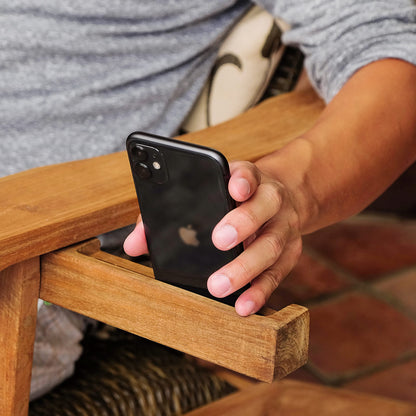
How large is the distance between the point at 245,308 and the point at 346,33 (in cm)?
47

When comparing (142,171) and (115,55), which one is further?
(115,55)

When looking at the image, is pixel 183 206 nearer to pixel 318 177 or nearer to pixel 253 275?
pixel 253 275

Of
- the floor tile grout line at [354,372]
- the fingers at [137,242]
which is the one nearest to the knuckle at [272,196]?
the fingers at [137,242]

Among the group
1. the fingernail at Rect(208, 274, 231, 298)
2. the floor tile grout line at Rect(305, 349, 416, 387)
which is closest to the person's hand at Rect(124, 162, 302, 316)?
the fingernail at Rect(208, 274, 231, 298)

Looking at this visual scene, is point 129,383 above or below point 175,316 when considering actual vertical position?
below

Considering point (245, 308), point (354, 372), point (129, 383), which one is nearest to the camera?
point (245, 308)

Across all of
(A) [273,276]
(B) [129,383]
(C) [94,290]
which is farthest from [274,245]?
(B) [129,383]

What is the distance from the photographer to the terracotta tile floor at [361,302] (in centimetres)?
170

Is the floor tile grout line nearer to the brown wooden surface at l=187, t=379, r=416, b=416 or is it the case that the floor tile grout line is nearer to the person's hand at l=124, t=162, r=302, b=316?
the brown wooden surface at l=187, t=379, r=416, b=416

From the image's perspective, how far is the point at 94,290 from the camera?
0.59 meters

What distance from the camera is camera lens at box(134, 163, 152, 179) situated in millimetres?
534

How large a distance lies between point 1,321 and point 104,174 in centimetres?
17

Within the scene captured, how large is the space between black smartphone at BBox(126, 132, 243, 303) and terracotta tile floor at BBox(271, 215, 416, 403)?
119cm

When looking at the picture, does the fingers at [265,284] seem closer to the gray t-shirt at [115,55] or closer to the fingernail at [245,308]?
the fingernail at [245,308]
